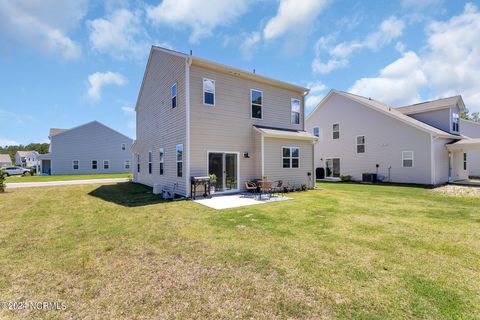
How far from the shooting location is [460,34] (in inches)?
515

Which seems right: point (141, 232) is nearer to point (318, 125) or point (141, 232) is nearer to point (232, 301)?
point (232, 301)

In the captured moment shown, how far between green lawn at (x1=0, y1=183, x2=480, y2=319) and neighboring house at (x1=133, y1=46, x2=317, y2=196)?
15.1ft

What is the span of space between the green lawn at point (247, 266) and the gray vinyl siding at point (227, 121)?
4.72 meters

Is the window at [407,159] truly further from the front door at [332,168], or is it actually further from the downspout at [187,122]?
the downspout at [187,122]

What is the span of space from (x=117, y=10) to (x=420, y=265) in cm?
1421

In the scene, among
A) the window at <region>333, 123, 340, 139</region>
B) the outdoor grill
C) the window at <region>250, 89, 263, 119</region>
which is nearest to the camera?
the outdoor grill

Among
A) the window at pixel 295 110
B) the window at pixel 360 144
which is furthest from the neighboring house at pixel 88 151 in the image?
the window at pixel 360 144

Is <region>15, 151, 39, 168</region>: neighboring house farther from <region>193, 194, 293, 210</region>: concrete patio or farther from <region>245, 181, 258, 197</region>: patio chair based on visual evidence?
<region>193, 194, 293, 210</region>: concrete patio

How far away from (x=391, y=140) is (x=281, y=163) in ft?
36.1

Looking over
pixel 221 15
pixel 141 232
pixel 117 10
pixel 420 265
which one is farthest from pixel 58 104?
pixel 420 265

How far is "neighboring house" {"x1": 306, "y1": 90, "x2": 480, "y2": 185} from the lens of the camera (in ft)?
53.1

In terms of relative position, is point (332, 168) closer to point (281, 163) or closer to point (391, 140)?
point (391, 140)

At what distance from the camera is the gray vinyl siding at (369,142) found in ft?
53.4

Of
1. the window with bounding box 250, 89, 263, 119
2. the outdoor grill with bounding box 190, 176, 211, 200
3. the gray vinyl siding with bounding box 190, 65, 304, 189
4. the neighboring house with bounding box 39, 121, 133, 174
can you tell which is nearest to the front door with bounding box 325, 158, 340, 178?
the gray vinyl siding with bounding box 190, 65, 304, 189
